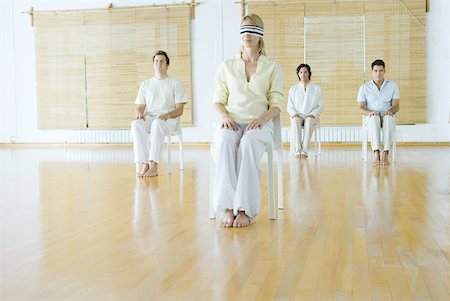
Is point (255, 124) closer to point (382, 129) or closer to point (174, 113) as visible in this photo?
point (174, 113)

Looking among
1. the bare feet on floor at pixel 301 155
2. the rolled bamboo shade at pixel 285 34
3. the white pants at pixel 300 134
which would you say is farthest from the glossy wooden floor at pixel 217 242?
the rolled bamboo shade at pixel 285 34

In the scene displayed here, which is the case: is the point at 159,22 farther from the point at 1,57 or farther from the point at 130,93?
the point at 1,57

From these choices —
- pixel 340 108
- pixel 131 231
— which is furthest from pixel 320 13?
pixel 131 231

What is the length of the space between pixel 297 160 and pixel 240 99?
3.74 meters

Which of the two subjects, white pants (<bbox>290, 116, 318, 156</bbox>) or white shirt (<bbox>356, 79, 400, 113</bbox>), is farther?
white pants (<bbox>290, 116, 318, 156</bbox>)

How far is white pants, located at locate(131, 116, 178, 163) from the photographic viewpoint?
19.9 feet

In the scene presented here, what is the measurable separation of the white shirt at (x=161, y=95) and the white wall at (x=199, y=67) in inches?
152

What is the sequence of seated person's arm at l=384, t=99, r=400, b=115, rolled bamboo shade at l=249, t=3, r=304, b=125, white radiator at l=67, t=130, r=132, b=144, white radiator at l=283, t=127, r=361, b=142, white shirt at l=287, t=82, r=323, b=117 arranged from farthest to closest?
1. white radiator at l=67, t=130, r=132, b=144
2. rolled bamboo shade at l=249, t=3, r=304, b=125
3. white radiator at l=283, t=127, r=361, b=142
4. white shirt at l=287, t=82, r=323, b=117
5. seated person's arm at l=384, t=99, r=400, b=115

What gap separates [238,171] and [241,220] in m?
0.30

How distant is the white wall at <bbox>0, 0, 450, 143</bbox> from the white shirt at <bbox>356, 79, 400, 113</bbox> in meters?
2.79

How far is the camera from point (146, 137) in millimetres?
6176

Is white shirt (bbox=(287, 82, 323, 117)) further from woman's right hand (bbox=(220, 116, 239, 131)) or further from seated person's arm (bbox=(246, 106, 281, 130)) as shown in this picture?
woman's right hand (bbox=(220, 116, 239, 131))

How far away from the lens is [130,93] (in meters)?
10.4

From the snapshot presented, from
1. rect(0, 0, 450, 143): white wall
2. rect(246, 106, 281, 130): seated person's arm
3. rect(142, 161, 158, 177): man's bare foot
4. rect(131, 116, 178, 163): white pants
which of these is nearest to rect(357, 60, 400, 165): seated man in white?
rect(131, 116, 178, 163): white pants
